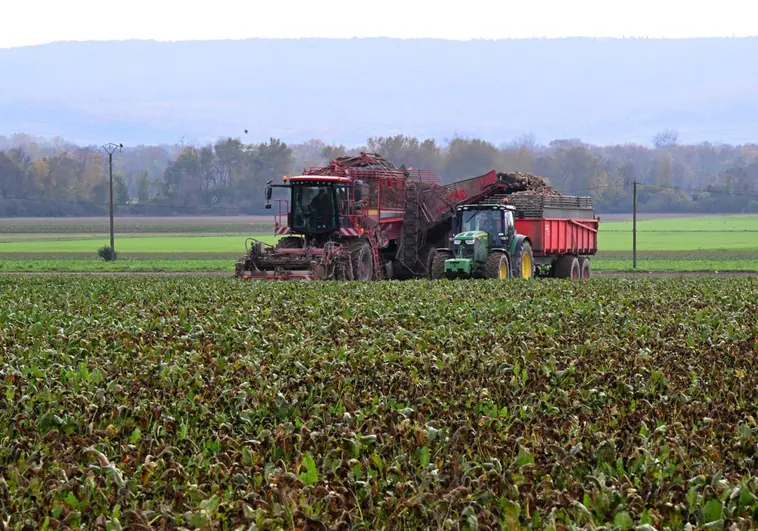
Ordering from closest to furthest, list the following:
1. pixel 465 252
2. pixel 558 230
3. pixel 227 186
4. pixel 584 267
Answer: pixel 465 252
pixel 558 230
pixel 584 267
pixel 227 186

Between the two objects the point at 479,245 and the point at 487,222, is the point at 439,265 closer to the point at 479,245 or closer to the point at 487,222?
the point at 479,245

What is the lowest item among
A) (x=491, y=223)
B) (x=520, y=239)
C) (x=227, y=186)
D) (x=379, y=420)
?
(x=379, y=420)

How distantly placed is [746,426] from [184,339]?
27.9ft

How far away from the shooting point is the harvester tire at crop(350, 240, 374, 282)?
34.2 m

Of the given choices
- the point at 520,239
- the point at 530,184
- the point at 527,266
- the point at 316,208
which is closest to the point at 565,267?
the point at 530,184

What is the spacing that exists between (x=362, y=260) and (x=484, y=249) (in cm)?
398

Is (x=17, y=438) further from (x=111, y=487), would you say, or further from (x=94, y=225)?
(x=94, y=225)

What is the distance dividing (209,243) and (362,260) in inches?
2514

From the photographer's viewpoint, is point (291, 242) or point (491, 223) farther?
point (291, 242)

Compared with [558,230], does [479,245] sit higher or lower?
lower

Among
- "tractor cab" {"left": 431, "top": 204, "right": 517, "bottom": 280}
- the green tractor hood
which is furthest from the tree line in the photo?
the green tractor hood

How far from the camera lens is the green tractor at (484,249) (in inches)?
1280

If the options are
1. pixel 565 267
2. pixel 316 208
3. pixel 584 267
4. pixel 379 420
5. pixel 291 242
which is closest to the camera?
pixel 379 420

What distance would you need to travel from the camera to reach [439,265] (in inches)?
1337
